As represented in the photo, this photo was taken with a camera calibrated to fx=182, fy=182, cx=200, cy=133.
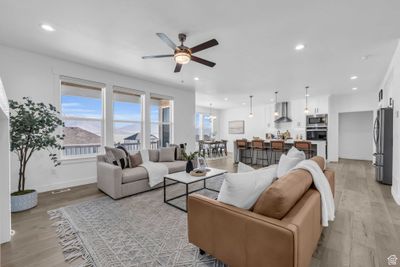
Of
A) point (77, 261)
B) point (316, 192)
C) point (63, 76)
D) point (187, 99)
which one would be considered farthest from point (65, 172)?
point (316, 192)

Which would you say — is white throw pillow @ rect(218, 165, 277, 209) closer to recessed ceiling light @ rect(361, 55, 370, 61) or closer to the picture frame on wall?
recessed ceiling light @ rect(361, 55, 370, 61)

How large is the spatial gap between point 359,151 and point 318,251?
25.2ft

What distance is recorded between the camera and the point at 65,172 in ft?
13.2

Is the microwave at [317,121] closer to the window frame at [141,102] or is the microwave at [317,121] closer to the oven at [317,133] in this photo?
the oven at [317,133]

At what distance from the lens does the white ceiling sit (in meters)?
2.24

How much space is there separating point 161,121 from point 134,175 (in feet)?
9.63

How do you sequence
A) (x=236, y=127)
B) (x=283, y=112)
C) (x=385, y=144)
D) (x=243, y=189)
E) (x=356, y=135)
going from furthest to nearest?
(x=236, y=127) < (x=283, y=112) < (x=356, y=135) < (x=385, y=144) < (x=243, y=189)

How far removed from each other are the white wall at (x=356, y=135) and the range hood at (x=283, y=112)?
207cm

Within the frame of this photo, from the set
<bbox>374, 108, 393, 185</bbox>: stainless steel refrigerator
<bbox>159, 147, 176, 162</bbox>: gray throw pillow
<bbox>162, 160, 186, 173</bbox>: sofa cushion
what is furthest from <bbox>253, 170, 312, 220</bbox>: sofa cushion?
<bbox>374, 108, 393, 185</bbox>: stainless steel refrigerator

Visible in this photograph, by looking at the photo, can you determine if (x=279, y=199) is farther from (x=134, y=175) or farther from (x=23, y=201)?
(x=23, y=201)

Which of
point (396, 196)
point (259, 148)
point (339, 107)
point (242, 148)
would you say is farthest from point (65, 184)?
point (339, 107)

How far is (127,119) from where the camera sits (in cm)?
520

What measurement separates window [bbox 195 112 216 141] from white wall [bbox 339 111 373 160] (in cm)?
618

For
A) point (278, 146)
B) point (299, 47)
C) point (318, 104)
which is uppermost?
point (299, 47)
